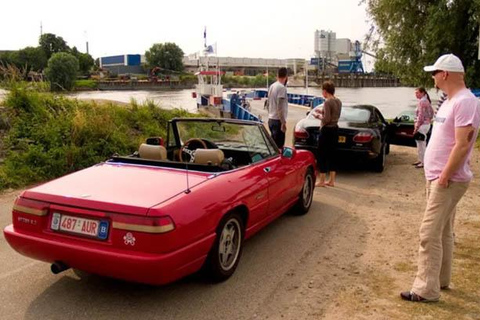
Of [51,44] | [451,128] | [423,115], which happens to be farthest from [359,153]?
[51,44]

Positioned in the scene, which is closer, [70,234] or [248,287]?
[70,234]

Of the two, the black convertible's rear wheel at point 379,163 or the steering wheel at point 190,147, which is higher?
the steering wheel at point 190,147

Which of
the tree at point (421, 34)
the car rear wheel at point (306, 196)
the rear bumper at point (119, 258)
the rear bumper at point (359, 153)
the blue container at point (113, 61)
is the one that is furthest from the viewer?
the blue container at point (113, 61)

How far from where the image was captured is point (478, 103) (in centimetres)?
343

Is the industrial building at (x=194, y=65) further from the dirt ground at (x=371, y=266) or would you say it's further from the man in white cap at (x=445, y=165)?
the man in white cap at (x=445, y=165)

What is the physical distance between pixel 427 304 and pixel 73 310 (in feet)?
8.94

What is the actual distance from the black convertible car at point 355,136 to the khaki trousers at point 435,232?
196 inches

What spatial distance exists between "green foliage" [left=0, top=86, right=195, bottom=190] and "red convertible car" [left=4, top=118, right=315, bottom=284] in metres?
4.02

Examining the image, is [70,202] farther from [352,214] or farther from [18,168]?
[18,168]

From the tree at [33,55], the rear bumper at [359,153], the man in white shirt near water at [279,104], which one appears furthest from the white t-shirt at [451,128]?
the tree at [33,55]

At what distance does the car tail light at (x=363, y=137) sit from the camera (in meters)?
8.62

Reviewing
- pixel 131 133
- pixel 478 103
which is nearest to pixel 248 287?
pixel 478 103

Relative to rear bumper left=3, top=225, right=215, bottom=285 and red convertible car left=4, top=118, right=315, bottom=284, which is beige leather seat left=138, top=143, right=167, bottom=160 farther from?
rear bumper left=3, top=225, right=215, bottom=285

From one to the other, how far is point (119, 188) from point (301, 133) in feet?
19.0
